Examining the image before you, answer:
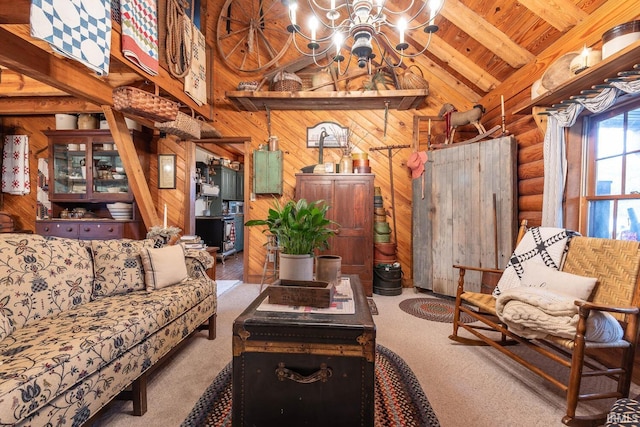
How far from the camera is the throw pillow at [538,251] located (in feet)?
7.36

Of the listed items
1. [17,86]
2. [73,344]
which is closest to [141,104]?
[17,86]

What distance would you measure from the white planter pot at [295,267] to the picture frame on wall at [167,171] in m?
3.57

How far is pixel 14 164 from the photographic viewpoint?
4.57m

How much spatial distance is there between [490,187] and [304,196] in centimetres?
220

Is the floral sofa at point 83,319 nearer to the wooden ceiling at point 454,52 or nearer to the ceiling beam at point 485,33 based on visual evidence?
the wooden ceiling at point 454,52

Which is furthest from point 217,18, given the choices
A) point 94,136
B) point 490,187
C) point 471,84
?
point 490,187

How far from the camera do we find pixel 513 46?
10.3 feet

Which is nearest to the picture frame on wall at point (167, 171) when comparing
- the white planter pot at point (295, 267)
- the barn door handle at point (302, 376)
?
the white planter pot at point (295, 267)

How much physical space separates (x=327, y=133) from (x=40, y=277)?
11.6ft

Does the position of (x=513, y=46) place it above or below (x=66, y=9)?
above

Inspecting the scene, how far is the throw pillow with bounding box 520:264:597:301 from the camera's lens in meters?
1.86

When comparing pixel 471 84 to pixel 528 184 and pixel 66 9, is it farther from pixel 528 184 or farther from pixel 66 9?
pixel 66 9

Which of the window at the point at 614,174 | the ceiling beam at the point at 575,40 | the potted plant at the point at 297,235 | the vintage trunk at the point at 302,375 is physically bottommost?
the vintage trunk at the point at 302,375

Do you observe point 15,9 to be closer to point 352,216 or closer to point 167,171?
point 167,171
